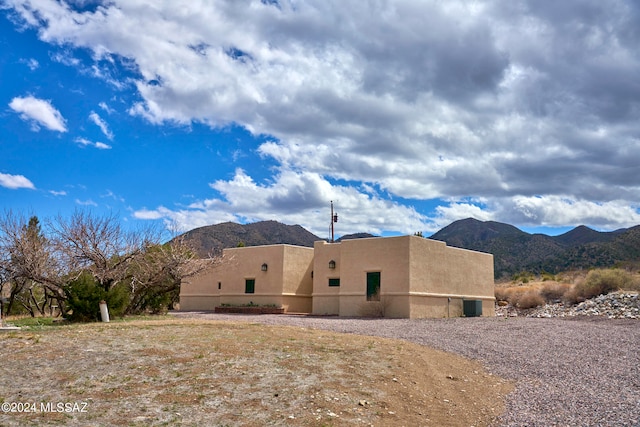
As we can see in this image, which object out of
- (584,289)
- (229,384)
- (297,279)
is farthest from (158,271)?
(584,289)

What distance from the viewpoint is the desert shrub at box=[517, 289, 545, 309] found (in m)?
33.2

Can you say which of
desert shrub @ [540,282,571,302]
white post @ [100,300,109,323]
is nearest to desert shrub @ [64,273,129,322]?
white post @ [100,300,109,323]

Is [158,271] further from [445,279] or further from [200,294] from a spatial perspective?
[445,279]

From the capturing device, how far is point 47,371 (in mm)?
8609

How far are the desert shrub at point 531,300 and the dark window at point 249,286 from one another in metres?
17.1

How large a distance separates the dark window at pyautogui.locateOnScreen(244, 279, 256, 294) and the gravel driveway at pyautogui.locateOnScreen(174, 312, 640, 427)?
42.9ft

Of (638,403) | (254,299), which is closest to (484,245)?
(254,299)

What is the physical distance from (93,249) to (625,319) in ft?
68.9

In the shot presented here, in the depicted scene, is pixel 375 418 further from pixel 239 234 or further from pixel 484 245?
pixel 484 245

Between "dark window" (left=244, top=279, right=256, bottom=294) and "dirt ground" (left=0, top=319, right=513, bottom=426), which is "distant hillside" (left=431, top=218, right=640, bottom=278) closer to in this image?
"dark window" (left=244, top=279, right=256, bottom=294)

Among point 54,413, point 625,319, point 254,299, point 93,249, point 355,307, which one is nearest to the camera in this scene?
point 54,413

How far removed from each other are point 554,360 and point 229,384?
26.0ft

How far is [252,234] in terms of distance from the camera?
277ft

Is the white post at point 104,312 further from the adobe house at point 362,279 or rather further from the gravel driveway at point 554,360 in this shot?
the adobe house at point 362,279
